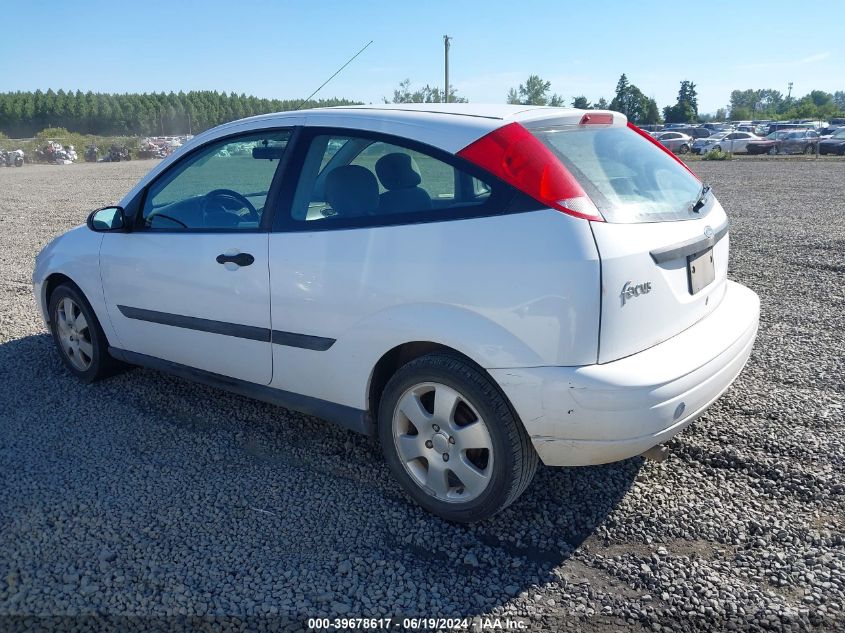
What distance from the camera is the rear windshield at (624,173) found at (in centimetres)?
278

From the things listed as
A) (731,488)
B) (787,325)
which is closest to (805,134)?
(787,325)

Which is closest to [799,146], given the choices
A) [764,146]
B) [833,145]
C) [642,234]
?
[764,146]

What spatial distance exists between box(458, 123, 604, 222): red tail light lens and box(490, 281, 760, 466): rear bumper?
0.60 metres

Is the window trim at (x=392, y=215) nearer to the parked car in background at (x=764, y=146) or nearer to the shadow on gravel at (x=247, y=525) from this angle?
the shadow on gravel at (x=247, y=525)

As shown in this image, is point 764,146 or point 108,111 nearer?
point 764,146

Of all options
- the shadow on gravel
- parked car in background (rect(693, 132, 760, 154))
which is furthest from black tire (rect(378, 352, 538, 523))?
parked car in background (rect(693, 132, 760, 154))

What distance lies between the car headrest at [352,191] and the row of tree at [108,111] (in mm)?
80419

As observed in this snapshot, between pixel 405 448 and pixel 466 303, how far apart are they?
0.79 m

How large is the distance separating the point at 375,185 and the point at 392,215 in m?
0.33

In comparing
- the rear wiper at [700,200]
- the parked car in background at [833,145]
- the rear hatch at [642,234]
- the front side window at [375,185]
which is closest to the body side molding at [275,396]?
the front side window at [375,185]

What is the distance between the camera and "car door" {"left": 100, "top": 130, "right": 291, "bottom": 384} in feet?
11.6

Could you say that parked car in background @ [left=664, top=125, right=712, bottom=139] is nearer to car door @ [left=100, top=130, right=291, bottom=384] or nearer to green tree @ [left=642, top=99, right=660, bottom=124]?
green tree @ [left=642, top=99, right=660, bottom=124]

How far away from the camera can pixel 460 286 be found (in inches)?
108

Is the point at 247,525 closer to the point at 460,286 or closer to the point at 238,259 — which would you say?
the point at 238,259
